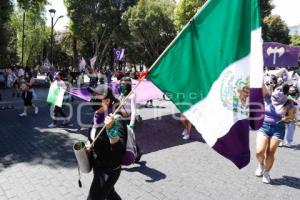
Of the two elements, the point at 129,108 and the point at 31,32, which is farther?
the point at 31,32

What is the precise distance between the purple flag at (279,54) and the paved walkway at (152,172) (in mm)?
4534

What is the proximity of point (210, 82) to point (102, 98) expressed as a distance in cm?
118

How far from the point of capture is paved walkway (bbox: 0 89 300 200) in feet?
19.7

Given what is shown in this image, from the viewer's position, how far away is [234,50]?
4031 mm

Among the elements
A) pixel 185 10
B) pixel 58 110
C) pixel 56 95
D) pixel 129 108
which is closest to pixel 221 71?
pixel 129 108

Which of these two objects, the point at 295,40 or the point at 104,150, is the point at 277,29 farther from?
the point at 104,150

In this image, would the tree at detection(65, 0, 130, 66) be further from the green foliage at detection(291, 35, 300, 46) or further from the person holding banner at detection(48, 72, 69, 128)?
the green foliage at detection(291, 35, 300, 46)

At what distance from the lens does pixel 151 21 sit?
135 ft

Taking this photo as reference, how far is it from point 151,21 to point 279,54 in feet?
91.6

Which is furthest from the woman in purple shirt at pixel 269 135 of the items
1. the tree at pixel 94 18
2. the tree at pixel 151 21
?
the tree at pixel 94 18

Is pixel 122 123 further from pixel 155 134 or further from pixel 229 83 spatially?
pixel 155 134

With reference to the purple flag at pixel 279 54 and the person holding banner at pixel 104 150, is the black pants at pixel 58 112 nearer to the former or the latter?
the person holding banner at pixel 104 150

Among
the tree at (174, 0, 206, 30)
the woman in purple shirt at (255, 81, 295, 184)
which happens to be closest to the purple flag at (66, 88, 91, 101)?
the woman in purple shirt at (255, 81, 295, 184)

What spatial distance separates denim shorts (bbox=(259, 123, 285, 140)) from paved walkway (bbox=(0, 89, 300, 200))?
84 cm
